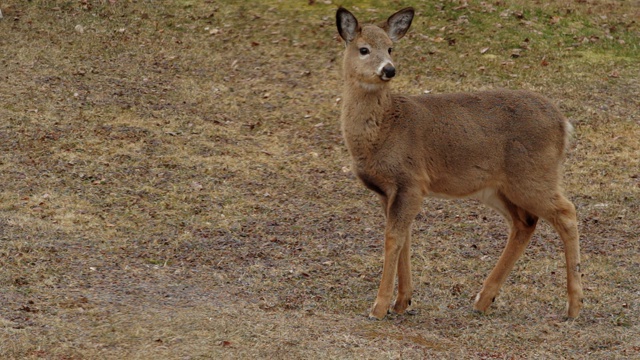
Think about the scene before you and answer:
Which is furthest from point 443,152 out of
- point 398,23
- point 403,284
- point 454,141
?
point 398,23

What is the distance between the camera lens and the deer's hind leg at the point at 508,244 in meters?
7.97

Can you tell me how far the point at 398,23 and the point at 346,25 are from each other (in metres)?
0.54

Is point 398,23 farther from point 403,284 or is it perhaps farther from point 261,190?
point 261,190

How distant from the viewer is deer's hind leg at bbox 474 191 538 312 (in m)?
7.97

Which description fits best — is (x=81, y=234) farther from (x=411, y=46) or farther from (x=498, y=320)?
(x=411, y=46)

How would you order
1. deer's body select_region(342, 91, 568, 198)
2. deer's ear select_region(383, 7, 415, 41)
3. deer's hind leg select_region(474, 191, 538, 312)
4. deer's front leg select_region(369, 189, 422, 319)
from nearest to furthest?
deer's front leg select_region(369, 189, 422, 319)
deer's body select_region(342, 91, 568, 198)
deer's hind leg select_region(474, 191, 538, 312)
deer's ear select_region(383, 7, 415, 41)

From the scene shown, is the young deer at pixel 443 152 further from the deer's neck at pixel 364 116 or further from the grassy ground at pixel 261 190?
the grassy ground at pixel 261 190

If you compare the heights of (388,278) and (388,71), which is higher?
(388,71)

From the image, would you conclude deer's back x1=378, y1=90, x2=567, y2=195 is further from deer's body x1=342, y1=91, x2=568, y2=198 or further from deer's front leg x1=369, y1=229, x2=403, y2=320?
deer's front leg x1=369, y1=229, x2=403, y2=320

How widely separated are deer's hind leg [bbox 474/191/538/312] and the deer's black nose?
1.31 meters

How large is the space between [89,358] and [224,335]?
95cm

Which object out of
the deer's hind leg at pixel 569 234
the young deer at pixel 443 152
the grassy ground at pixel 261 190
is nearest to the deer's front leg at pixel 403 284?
the young deer at pixel 443 152

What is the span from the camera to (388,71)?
24.9ft

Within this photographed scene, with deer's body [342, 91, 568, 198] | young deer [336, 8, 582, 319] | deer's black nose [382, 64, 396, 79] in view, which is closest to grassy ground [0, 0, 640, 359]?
young deer [336, 8, 582, 319]
